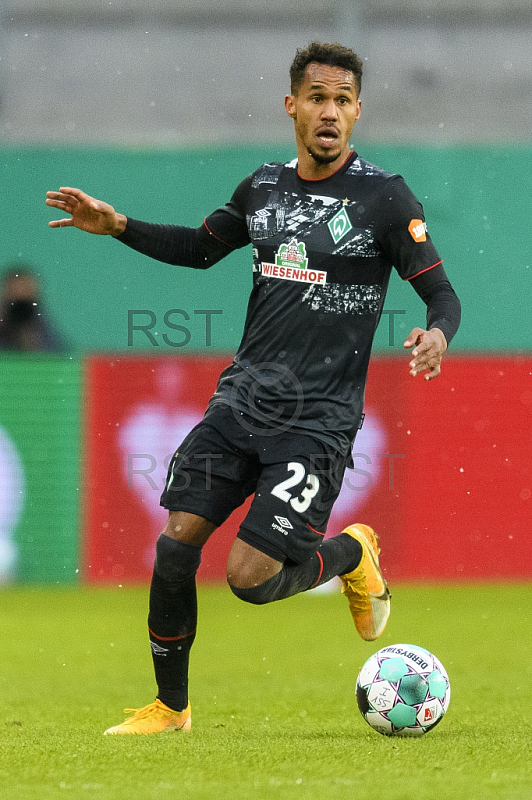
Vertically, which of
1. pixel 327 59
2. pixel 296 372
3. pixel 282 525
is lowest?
pixel 282 525

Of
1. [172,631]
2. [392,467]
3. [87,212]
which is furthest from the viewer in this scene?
[392,467]

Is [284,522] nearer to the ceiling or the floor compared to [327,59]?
nearer to the floor

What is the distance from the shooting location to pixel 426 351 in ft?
13.9

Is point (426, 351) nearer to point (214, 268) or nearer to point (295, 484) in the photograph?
point (295, 484)

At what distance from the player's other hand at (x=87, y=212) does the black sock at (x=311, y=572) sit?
150 cm

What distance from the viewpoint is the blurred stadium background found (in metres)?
9.69

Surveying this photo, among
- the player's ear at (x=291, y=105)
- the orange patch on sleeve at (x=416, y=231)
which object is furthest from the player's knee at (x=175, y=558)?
the player's ear at (x=291, y=105)

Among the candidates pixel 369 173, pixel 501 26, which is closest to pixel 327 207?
pixel 369 173

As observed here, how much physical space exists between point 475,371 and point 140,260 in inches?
154

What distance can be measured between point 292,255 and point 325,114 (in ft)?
1.73

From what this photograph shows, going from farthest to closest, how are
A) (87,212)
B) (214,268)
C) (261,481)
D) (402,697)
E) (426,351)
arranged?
(214,268), (87,212), (261,481), (402,697), (426,351)

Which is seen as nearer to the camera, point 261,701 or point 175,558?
point 175,558

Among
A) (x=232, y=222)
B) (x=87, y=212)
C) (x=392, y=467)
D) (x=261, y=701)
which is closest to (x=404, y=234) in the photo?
(x=232, y=222)

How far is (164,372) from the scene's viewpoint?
9.82 m
